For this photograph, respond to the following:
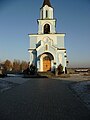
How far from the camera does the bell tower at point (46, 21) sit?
41938mm

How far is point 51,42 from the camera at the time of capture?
39.6 meters

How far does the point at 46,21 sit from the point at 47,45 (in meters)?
5.74

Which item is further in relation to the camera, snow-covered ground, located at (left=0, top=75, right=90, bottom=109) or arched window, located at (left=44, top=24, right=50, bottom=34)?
arched window, located at (left=44, top=24, right=50, bottom=34)

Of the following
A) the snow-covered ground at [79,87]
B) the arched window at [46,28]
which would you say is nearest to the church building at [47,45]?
the arched window at [46,28]

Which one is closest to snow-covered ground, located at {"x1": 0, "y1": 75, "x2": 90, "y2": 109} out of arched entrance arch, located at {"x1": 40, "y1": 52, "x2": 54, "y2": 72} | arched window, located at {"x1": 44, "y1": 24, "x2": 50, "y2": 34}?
arched entrance arch, located at {"x1": 40, "y1": 52, "x2": 54, "y2": 72}

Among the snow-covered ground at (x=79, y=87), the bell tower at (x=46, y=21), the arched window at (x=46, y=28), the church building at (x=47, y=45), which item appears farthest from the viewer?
the arched window at (x=46, y=28)

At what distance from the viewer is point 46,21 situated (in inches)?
Result: 1657

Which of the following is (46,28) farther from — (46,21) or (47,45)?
(47,45)

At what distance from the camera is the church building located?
128 ft

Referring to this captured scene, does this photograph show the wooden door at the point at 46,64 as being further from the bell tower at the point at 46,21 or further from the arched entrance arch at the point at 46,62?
the bell tower at the point at 46,21

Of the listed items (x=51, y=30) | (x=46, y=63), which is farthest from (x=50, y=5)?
(x=46, y=63)

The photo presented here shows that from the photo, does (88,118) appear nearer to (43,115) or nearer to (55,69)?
(43,115)

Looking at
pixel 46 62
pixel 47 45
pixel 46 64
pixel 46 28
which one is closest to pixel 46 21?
pixel 46 28

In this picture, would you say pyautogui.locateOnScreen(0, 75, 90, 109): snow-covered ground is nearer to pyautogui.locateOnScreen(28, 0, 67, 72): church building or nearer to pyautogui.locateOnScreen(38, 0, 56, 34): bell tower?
pyautogui.locateOnScreen(28, 0, 67, 72): church building
